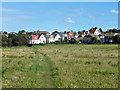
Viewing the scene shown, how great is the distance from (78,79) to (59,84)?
206 centimetres

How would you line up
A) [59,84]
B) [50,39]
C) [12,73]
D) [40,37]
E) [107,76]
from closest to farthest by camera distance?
[59,84], [107,76], [12,73], [40,37], [50,39]

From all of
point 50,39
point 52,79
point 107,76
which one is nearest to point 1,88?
point 52,79

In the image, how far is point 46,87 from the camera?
12469mm

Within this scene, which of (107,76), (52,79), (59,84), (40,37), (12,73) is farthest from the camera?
(40,37)

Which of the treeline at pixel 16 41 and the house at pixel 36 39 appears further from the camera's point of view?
the house at pixel 36 39

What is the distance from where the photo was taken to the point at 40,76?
1585 cm

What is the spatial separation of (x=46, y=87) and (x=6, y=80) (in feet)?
13.1

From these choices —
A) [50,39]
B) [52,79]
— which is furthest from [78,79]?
[50,39]

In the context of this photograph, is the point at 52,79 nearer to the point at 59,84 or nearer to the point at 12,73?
the point at 59,84

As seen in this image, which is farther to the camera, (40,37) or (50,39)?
(50,39)

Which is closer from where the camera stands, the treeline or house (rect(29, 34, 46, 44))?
the treeline

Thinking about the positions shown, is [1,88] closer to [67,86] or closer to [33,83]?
[33,83]

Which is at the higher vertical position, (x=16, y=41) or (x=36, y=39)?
(x=36, y=39)

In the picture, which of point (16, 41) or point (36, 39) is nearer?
point (16, 41)
